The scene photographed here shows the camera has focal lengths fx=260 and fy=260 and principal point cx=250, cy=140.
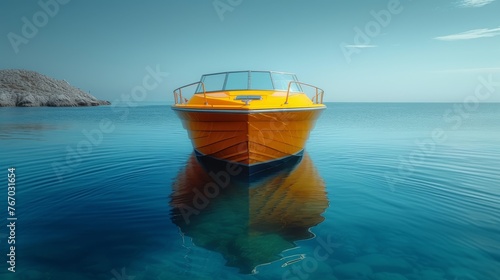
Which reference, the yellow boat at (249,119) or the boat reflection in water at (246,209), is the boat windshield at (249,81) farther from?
the boat reflection in water at (246,209)

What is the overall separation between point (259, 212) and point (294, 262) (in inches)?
71.6

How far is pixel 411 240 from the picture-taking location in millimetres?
4328

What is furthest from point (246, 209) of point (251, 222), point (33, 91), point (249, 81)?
point (33, 91)

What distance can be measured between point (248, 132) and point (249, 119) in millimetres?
386

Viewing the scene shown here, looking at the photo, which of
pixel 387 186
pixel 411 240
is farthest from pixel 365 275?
pixel 387 186

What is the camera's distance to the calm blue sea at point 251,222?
3.62m

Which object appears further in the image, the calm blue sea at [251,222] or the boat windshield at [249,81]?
the boat windshield at [249,81]

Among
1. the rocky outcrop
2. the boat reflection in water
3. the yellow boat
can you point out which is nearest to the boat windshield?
the yellow boat

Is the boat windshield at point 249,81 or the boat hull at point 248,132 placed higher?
the boat windshield at point 249,81

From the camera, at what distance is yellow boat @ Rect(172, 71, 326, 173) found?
6.85m

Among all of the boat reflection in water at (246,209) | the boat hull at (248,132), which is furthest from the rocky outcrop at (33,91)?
the boat reflection in water at (246,209)

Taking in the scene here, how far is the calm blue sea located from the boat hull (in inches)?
29.8

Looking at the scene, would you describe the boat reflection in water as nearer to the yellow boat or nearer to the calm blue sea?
the calm blue sea

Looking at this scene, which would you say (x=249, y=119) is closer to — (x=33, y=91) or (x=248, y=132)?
(x=248, y=132)
